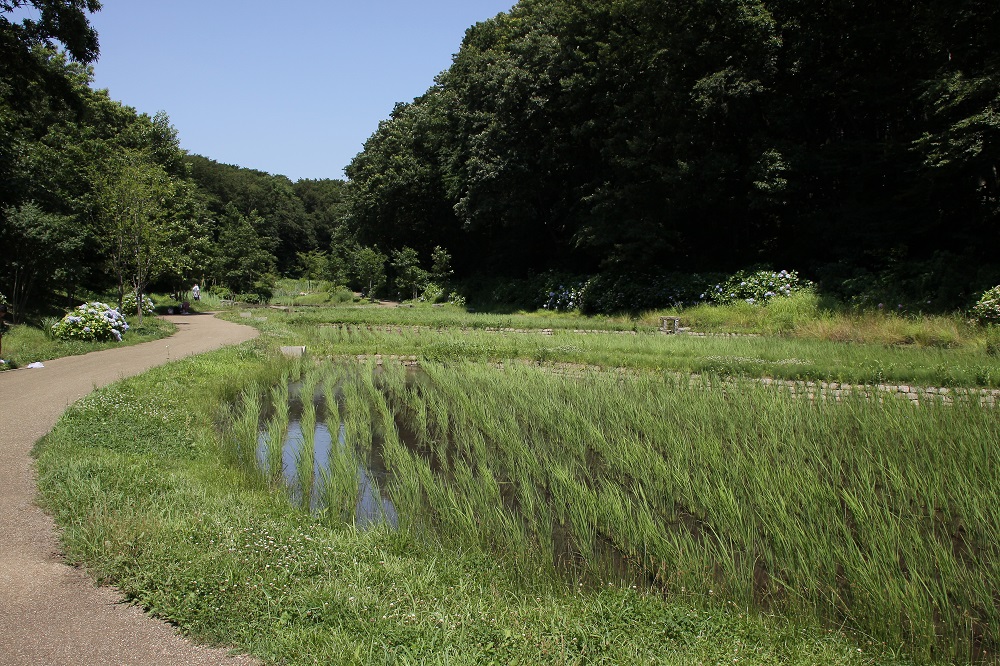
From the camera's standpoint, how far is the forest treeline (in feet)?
51.2

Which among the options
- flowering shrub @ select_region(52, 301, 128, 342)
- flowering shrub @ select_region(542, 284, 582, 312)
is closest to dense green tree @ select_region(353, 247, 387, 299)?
flowering shrub @ select_region(542, 284, 582, 312)

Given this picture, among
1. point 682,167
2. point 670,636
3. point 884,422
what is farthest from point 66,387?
point 682,167

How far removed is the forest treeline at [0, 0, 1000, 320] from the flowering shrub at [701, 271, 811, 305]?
3.45 ft

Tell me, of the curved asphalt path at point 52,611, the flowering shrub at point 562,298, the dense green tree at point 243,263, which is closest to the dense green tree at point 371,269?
the dense green tree at point 243,263

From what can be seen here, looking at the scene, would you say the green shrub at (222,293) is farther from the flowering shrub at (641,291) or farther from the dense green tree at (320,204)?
the dense green tree at (320,204)

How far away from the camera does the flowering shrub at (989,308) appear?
39.1ft

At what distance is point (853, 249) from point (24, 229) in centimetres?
2358

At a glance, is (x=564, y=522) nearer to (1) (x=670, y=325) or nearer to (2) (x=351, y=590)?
(2) (x=351, y=590)

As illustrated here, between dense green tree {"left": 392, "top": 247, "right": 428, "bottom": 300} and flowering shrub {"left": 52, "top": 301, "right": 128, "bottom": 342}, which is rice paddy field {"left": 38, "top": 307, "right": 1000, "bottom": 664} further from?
dense green tree {"left": 392, "top": 247, "right": 428, "bottom": 300}

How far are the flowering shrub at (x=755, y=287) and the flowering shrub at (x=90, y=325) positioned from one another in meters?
16.8

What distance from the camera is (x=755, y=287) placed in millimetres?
19031

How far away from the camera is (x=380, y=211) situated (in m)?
40.6

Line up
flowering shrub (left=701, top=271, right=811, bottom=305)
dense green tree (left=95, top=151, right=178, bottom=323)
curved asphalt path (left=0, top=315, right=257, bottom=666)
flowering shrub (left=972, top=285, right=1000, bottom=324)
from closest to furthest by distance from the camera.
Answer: curved asphalt path (left=0, top=315, right=257, bottom=666) < flowering shrub (left=972, top=285, right=1000, bottom=324) < dense green tree (left=95, top=151, right=178, bottom=323) < flowering shrub (left=701, top=271, right=811, bottom=305)

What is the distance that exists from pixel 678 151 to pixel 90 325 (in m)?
18.6
